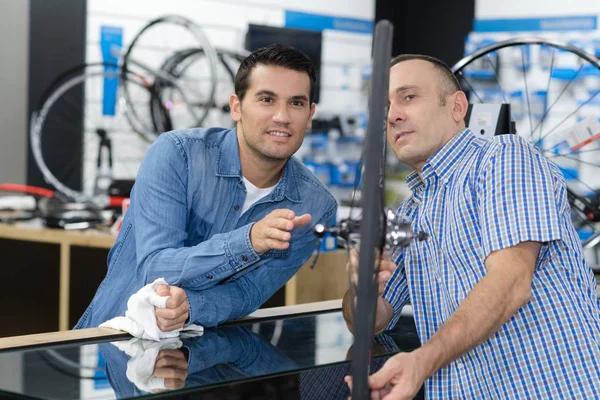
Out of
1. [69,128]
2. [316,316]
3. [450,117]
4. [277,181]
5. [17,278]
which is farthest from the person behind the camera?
[69,128]

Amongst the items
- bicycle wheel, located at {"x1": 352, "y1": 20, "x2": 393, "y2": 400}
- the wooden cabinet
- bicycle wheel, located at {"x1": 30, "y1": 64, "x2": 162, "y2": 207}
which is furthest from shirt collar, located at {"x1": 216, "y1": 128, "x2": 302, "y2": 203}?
bicycle wheel, located at {"x1": 30, "y1": 64, "x2": 162, "y2": 207}

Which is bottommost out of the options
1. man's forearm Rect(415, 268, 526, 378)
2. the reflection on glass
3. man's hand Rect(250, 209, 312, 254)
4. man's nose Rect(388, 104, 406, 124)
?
the reflection on glass

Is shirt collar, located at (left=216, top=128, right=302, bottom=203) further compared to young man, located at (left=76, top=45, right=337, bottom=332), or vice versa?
shirt collar, located at (left=216, top=128, right=302, bottom=203)

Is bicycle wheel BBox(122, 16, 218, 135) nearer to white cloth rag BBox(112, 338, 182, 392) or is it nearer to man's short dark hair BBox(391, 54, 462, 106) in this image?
man's short dark hair BBox(391, 54, 462, 106)

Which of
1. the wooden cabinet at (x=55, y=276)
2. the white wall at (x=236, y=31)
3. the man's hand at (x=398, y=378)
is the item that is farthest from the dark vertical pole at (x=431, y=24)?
the man's hand at (x=398, y=378)

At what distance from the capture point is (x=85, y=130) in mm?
6234

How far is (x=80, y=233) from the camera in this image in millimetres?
4184

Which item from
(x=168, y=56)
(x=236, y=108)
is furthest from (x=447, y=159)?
(x=168, y=56)

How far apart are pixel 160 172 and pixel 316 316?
0.51m

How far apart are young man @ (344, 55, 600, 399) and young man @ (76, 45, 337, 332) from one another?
1.63 ft

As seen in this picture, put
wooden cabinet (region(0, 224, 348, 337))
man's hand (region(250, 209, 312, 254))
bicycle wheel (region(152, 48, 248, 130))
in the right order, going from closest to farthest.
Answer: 1. man's hand (region(250, 209, 312, 254))
2. wooden cabinet (region(0, 224, 348, 337))
3. bicycle wheel (region(152, 48, 248, 130))

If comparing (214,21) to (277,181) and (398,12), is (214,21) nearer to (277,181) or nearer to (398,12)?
(398,12)

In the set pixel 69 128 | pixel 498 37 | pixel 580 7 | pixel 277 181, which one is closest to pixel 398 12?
pixel 498 37

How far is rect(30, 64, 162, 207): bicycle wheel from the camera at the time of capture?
592 centimetres
